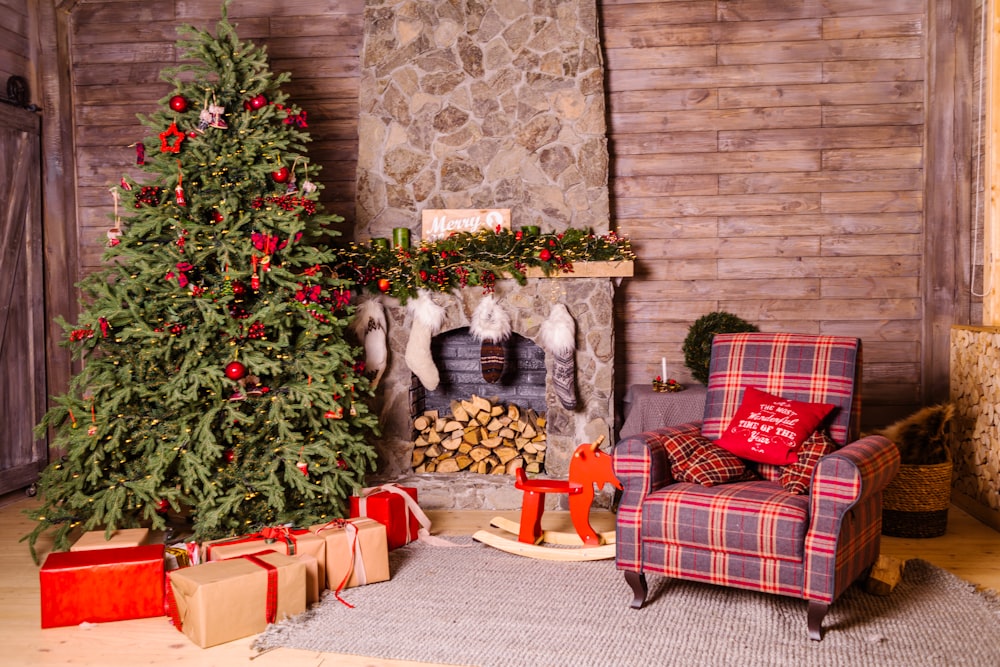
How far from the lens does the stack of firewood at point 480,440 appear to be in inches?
185

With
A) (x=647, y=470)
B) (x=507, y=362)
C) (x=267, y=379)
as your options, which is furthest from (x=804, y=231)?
(x=267, y=379)

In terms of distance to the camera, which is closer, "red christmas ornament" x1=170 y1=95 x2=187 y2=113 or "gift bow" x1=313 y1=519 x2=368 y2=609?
"gift bow" x1=313 y1=519 x2=368 y2=609

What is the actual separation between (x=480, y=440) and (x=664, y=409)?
1111 mm

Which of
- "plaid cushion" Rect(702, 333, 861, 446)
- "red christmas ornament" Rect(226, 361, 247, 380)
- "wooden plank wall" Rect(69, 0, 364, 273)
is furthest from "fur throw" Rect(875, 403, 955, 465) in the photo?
"wooden plank wall" Rect(69, 0, 364, 273)

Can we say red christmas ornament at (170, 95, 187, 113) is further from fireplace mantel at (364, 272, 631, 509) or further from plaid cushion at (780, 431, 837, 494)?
plaid cushion at (780, 431, 837, 494)

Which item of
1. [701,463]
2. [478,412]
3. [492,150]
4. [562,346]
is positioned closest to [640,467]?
[701,463]

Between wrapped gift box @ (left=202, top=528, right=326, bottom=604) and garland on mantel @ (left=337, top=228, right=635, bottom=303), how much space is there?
167cm

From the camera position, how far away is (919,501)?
3.84m

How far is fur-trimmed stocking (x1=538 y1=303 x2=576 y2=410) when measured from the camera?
4.50 m

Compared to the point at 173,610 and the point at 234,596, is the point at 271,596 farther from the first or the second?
the point at 173,610

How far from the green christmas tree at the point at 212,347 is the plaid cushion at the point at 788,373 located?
1663 millimetres

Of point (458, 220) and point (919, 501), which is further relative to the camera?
point (458, 220)

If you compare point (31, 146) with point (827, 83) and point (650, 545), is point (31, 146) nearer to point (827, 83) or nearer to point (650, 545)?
point (650, 545)

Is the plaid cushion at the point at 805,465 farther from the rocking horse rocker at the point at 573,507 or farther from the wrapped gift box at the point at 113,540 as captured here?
the wrapped gift box at the point at 113,540
